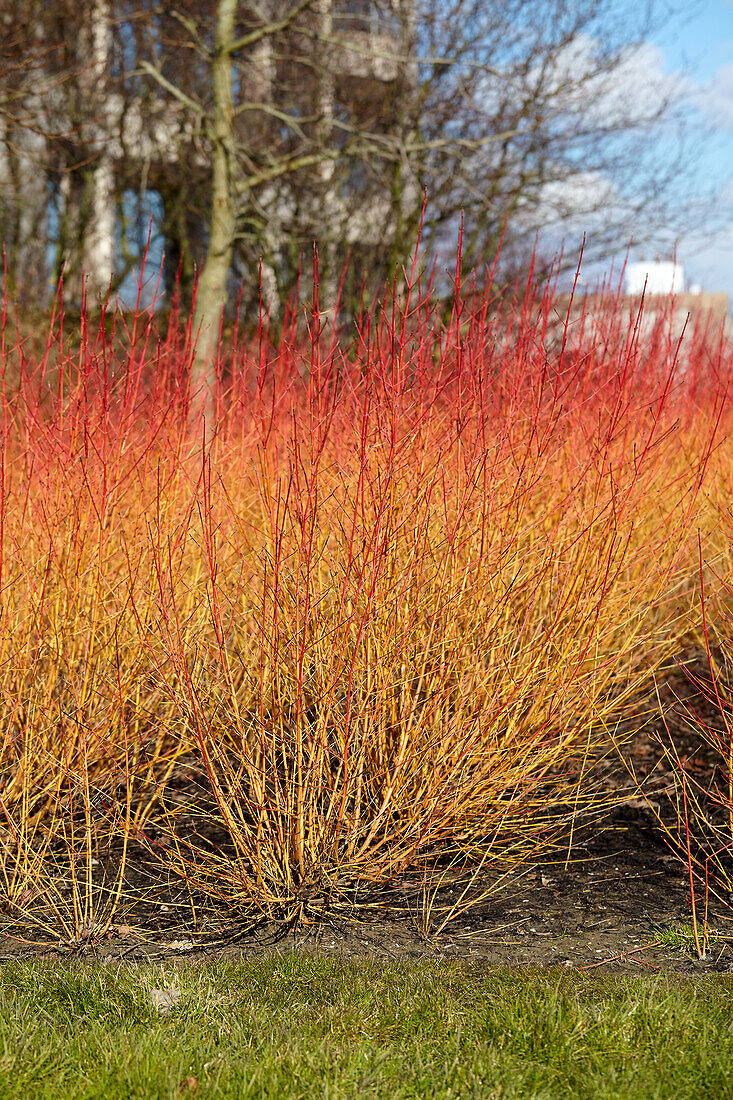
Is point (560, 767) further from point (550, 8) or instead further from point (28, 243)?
point (28, 243)

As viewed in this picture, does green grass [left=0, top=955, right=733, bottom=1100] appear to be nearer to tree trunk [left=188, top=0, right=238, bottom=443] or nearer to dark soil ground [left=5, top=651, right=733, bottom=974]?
dark soil ground [left=5, top=651, right=733, bottom=974]

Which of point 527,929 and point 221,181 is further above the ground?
point 221,181

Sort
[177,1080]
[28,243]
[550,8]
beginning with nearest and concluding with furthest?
[177,1080] < [550,8] < [28,243]

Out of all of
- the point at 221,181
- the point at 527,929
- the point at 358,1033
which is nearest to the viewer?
the point at 358,1033

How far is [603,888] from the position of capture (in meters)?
3.21

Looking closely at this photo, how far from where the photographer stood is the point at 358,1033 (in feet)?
7.79

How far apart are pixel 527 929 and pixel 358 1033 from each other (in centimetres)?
76

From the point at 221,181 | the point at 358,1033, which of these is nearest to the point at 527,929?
the point at 358,1033

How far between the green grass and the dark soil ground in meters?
0.14

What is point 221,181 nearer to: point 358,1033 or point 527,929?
point 527,929

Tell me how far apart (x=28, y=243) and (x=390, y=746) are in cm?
1318

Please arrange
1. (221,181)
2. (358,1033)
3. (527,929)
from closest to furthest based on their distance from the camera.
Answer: (358,1033), (527,929), (221,181)

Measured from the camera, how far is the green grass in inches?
85.4

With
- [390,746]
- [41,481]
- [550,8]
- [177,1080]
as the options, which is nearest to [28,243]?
[550,8]
